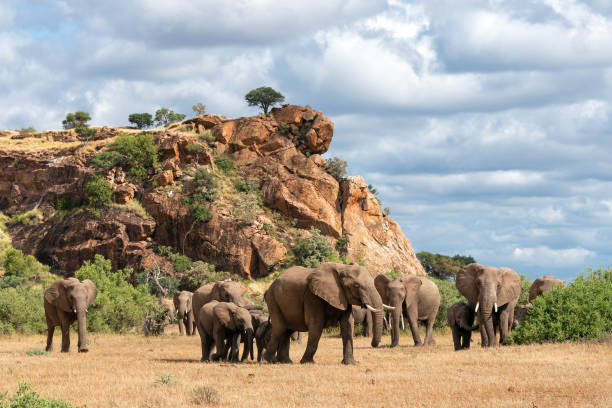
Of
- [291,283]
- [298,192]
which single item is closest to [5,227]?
[298,192]

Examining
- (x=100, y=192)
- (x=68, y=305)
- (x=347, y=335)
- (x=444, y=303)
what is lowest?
(x=347, y=335)

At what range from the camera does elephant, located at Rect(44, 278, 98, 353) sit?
25000 millimetres

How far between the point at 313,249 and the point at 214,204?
33.3 ft

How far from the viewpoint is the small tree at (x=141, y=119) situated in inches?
3971

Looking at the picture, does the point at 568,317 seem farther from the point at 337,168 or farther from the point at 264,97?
the point at 264,97

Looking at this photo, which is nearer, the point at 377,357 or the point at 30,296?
the point at 377,357

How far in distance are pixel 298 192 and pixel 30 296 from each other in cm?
3477

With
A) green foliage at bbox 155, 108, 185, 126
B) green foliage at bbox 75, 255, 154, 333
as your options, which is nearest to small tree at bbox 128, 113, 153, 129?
green foliage at bbox 155, 108, 185, 126

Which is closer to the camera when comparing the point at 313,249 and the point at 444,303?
the point at 444,303

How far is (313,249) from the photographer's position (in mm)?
66250

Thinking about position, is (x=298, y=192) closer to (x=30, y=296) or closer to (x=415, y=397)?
(x=30, y=296)

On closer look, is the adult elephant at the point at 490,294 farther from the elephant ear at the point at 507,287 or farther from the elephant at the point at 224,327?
the elephant at the point at 224,327

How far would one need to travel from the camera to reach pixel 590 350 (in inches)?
826

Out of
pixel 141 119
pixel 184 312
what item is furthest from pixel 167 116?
pixel 184 312
